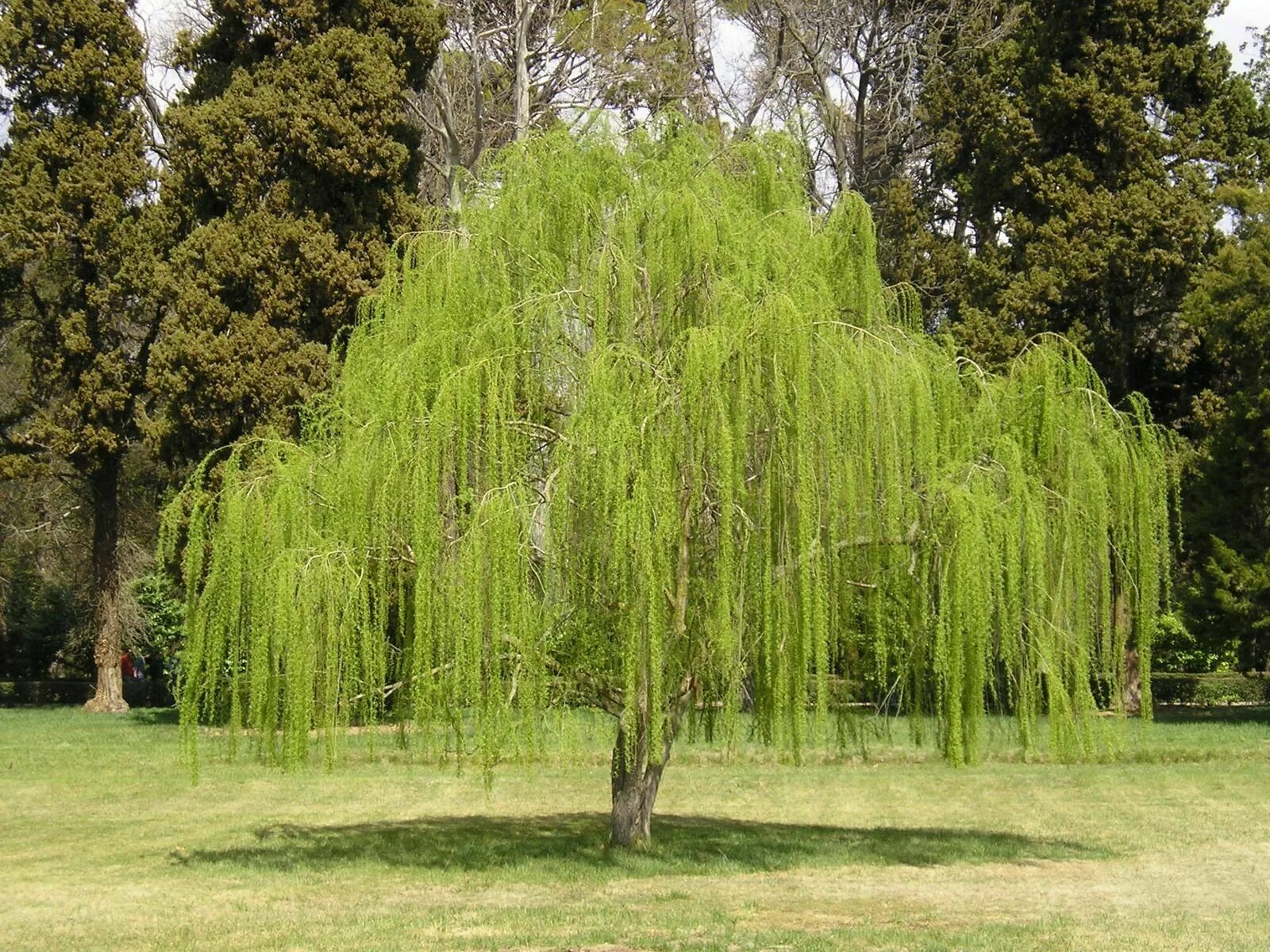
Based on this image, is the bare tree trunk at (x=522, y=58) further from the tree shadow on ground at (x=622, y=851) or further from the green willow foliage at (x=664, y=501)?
the tree shadow on ground at (x=622, y=851)

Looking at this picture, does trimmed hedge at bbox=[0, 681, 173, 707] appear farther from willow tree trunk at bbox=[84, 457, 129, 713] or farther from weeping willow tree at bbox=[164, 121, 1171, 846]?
weeping willow tree at bbox=[164, 121, 1171, 846]

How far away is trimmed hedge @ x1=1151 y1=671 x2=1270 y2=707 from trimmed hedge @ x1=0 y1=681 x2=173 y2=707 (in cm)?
2064

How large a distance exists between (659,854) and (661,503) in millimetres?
3779

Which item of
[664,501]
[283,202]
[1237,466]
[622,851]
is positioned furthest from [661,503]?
[1237,466]

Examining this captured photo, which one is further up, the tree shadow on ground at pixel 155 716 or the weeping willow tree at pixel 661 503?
the weeping willow tree at pixel 661 503

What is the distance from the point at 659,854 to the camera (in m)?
12.8

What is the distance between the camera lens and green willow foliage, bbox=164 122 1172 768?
10602 mm

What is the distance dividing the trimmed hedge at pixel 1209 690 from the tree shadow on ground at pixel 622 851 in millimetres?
17620

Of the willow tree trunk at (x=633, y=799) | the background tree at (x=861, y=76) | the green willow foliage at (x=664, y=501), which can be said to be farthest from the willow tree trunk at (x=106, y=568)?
the willow tree trunk at (x=633, y=799)

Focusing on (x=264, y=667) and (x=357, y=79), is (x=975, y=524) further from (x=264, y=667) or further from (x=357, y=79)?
(x=357, y=79)

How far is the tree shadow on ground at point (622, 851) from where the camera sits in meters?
12.7

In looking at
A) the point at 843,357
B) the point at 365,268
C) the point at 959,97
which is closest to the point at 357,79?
the point at 365,268

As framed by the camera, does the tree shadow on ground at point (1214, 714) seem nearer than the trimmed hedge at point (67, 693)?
Yes

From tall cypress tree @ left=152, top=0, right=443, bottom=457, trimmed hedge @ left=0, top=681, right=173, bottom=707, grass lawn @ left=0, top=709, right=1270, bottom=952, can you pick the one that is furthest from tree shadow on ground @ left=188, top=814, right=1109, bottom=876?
trimmed hedge @ left=0, top=681, right=173, bottom=707
